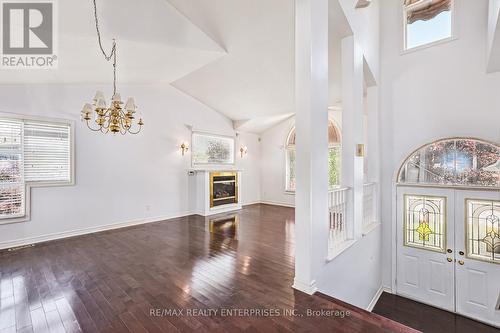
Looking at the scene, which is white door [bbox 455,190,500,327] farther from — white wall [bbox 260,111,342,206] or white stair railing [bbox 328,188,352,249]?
white wall [bbox 260,111,342,206]

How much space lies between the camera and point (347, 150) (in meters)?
3.36

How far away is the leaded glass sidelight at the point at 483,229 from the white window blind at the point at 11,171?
7869 millimetres

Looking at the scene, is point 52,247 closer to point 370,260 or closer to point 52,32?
point 52,32

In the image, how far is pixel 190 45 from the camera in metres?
3.84

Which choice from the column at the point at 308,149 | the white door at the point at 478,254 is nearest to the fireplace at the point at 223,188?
the column at the point at 308,149

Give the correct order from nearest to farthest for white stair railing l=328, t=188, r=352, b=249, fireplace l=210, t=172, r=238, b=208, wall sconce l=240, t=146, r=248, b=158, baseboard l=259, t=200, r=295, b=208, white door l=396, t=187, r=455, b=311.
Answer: white stair railing l=328, t=188, r=352, b=249 < white door l=396, t=187, r=455, b=311 < fireplace l=210, t=172, r=238, b=208 < baseboard l=259, t=200, r=295, b=208 < wall sconce l=240, t=146, r=248, b=158

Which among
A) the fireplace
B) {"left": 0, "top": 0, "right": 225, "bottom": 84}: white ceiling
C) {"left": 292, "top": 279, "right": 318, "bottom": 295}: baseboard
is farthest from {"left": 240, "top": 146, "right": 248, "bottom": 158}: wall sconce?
{"left": 292, "top": 279, "right": 318, "bottom": 295}: baseboard

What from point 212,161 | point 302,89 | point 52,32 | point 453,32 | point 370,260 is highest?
point 453,32

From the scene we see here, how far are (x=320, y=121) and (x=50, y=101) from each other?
15.4 feet

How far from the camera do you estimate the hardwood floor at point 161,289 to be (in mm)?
1875

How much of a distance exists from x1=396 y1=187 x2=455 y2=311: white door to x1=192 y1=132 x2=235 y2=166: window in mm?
4879

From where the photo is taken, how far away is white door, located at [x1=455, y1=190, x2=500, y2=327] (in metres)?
3.96

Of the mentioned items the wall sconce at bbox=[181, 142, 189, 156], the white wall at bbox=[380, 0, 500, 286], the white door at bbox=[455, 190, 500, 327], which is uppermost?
the white wall at bbox=[380, 0, 500, 286]

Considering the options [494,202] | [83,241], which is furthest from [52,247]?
[494,202]
